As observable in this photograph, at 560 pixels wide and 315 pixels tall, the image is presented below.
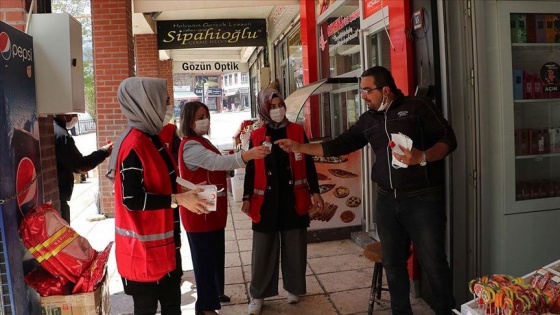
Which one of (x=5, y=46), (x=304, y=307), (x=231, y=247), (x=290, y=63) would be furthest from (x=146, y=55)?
(x=5, y=46)

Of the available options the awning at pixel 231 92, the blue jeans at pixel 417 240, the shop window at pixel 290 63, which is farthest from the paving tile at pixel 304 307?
the awning at pixel 231 92

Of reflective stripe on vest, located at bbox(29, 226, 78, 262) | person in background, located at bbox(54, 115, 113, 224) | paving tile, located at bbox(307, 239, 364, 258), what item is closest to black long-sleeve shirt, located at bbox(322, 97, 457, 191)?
reflective stripe on vest, located at bbox(29, 226, 78, 262)

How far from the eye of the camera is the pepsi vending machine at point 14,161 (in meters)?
2.19

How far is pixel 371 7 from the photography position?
483 centimetres

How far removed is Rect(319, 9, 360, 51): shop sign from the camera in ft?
20.1

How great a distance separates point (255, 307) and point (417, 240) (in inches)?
58.0

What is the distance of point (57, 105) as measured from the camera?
9.10ft

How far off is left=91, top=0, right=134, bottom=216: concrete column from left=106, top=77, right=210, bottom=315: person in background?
547 cm

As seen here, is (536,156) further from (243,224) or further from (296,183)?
(243,224)

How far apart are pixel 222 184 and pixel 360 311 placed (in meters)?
1.49

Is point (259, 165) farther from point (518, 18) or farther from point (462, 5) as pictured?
point (518, 18)

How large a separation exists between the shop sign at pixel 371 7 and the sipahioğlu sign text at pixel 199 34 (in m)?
6.77

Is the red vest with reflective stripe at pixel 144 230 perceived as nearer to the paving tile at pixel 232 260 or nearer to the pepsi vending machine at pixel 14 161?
the pepsi vending machine at pixel 14 161

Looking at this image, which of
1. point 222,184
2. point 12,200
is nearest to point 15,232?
point 12,200
